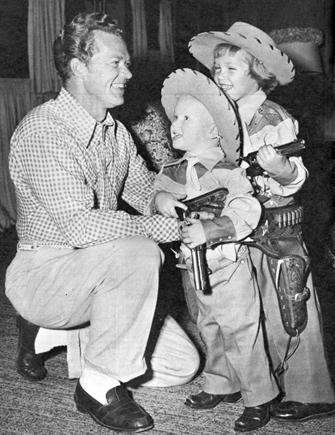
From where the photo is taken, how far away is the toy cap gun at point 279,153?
157 cm

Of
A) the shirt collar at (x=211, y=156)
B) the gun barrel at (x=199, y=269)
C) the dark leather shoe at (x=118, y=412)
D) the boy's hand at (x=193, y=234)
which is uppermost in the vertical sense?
the shirt collar at (x=211, y=156)

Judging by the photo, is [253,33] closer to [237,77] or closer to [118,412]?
[237,77]

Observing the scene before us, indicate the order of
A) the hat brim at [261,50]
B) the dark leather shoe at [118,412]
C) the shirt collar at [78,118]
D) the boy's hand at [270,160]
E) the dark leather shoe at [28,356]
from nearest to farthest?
the boy's hand at [270,160], the dark leather shoe at [118,412], the hat brim at [261,50], the shirt collar at [78,118], the dark leather shoe at [28,356]

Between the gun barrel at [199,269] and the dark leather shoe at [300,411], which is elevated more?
the gun barrel at [199,269]

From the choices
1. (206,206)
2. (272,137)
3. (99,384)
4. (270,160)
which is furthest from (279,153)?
(99,384)

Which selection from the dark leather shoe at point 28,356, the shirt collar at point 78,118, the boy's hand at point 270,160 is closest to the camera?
the boy's hand at point 270,160

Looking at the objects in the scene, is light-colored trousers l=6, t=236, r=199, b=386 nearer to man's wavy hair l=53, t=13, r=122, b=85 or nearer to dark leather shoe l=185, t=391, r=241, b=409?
dark leather shoe l=185, t=391, r=241, b=409

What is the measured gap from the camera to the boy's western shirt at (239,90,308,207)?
5.39 feet

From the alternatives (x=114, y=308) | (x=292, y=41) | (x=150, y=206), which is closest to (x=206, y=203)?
(x=150, y=206)

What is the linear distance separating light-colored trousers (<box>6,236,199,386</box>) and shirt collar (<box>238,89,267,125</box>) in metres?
0.48

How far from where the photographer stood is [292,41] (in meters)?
2.99

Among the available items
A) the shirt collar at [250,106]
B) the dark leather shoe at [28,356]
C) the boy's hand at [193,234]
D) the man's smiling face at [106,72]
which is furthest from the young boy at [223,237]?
the dark leather shoe at [28,356]

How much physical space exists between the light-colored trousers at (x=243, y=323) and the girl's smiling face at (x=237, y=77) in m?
0.50

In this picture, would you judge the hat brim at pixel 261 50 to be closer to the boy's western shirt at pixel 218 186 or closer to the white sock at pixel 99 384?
the boy's western shirt at pixel 218 186
